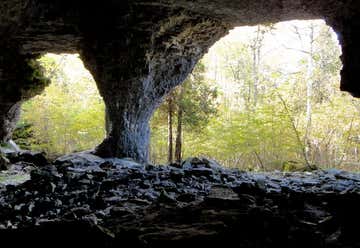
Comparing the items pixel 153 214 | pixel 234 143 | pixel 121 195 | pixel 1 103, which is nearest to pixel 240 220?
pixel 153 214

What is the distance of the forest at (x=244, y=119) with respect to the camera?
53.2 feet

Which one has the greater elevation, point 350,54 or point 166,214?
point 350,54

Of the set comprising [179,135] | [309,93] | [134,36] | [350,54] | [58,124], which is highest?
[134,36]

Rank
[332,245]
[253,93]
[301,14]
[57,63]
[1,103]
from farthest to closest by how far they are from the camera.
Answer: [253,93]
[57,63]
[1,103]
[301,14]
[332,245]

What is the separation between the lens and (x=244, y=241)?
2.76 meters

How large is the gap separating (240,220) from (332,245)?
2.58ft

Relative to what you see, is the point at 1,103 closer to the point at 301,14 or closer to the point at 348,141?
the point at 301,14

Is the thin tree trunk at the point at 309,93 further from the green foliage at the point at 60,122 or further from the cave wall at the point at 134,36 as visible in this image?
the green foliage at the point at 60,122

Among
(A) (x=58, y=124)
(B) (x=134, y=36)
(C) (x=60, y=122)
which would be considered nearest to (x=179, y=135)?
(B) (x=134, y=36)

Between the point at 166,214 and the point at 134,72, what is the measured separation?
847cm

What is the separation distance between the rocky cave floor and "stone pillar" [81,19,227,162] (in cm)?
404

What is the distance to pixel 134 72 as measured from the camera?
38.4 feet

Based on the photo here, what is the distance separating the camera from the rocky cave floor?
2.76 m

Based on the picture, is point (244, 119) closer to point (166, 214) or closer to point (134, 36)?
point (134, 36)
